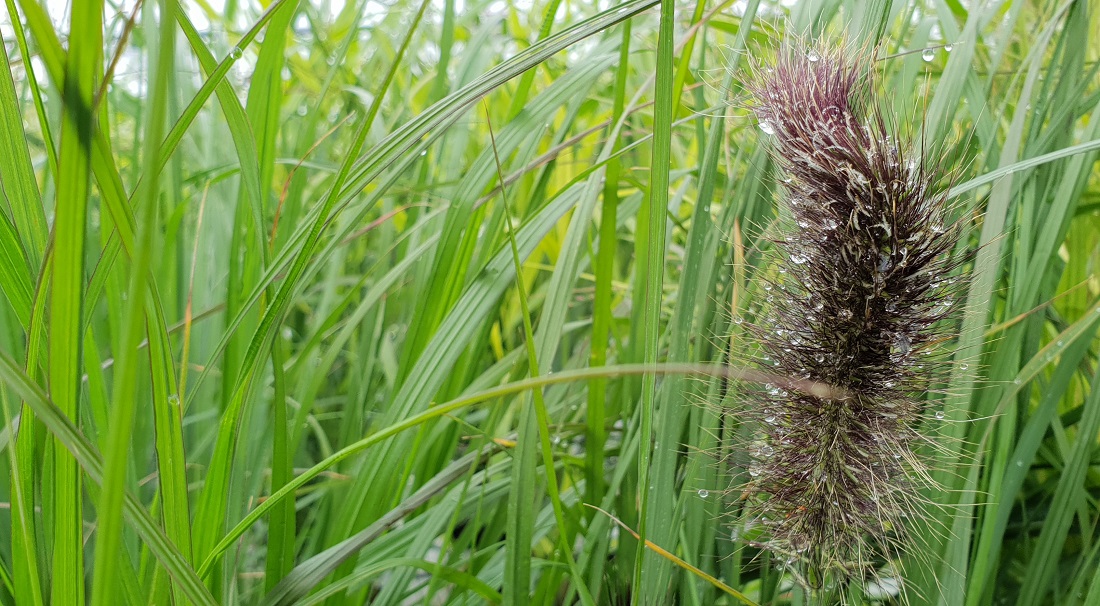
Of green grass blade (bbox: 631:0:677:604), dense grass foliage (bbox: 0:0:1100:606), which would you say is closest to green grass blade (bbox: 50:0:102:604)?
dense grass foliage (bbox: 0:0:1100:606)

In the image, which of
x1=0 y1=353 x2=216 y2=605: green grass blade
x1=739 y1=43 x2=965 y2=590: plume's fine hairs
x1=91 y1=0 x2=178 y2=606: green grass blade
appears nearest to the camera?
x1=91 y1=0 x2=178 y2=606: green grass blade

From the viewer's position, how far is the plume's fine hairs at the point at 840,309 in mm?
463

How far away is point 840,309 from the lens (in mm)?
492

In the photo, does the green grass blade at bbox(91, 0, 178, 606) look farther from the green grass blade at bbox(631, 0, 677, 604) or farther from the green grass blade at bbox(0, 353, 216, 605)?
the green grass blade at bbox(631, 0, 677, 604)

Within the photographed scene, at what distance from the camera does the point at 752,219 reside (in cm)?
74

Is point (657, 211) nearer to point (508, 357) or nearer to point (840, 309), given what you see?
point (840, 309)

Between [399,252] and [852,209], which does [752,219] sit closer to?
[852,209]

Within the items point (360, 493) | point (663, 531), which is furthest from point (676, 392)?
point (360, 493)

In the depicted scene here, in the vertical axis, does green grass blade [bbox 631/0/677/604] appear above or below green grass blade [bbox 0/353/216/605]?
above

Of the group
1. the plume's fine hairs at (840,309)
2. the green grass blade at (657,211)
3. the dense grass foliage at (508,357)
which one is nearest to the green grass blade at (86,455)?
the dense grass foliage at (508,357)

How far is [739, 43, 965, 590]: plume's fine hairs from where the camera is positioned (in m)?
0.46

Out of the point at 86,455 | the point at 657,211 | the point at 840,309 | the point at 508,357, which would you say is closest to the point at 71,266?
the point at 86,455

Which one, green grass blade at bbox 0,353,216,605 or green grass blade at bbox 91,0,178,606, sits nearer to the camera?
green grass blade at bbox 91,0,178,606

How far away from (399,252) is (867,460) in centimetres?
81
